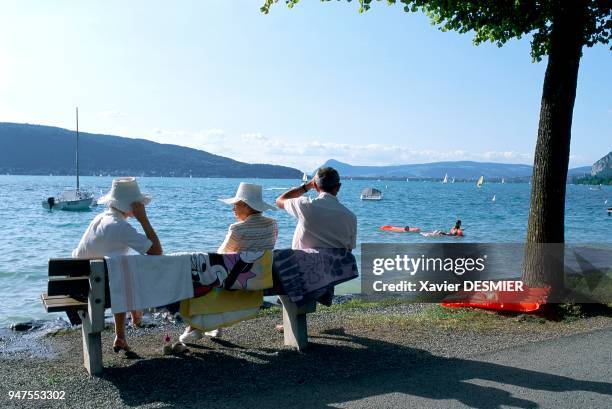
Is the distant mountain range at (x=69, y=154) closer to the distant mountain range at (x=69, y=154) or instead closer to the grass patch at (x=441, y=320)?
the distant mountain range at (x=69, y=154)

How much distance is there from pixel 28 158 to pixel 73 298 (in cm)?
17751

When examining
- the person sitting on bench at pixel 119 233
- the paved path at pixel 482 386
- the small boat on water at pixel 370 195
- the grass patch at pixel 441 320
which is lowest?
the small boat on water at pixel 370 195

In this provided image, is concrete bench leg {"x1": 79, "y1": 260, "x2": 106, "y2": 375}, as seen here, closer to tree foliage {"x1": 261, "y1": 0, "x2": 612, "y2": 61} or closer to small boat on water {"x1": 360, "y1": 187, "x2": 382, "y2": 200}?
tree foliage {"x1": 261, "y1": 0, "x2": 612, "y2": 61}

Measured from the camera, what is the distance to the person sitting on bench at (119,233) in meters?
5.68

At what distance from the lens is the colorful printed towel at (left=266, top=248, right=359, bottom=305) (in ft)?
19.9

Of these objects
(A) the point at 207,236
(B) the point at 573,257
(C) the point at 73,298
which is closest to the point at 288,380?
(C) the point at 73,298

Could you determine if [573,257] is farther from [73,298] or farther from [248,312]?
[73,298]

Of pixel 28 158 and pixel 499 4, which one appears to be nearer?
pixel 499 4

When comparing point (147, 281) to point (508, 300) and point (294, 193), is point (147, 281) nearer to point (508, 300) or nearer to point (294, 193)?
point (294, 193)

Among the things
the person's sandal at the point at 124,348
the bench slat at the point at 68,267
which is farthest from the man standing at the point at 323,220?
the bench slat at the point at 68,267

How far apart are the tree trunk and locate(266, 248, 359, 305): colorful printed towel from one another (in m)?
3.02

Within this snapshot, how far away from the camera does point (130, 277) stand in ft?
17.5

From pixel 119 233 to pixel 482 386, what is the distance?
329 centimetres

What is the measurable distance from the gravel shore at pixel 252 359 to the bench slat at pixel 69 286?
0.69 m
